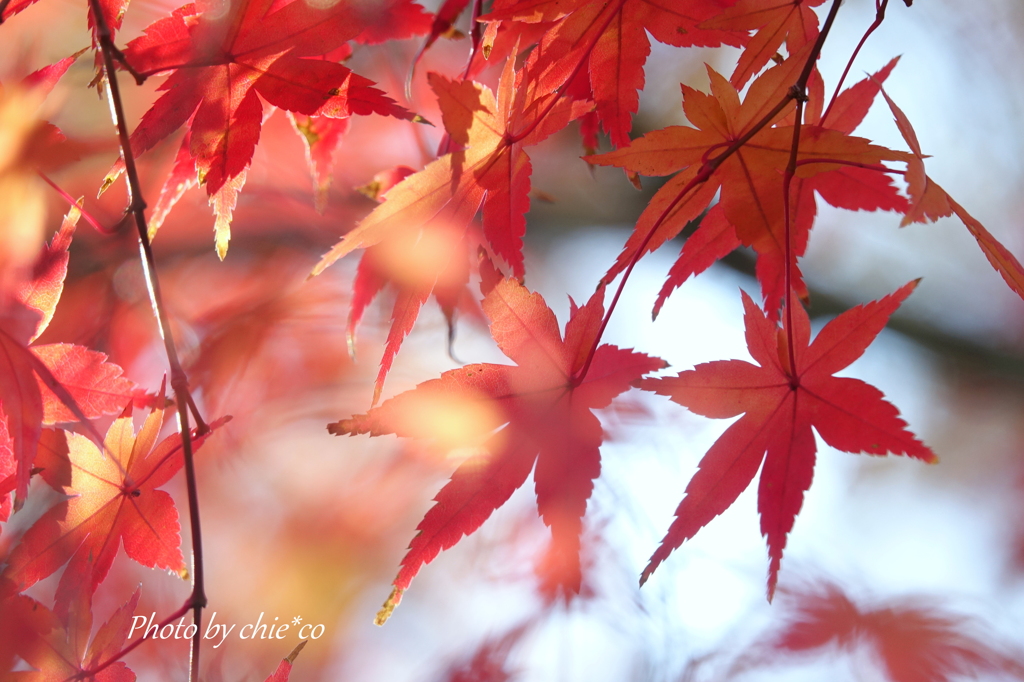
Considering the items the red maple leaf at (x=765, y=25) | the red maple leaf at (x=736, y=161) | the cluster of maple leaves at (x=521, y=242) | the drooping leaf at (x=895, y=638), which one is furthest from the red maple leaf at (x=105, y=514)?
the drooping leaf at (x=895, y=638)

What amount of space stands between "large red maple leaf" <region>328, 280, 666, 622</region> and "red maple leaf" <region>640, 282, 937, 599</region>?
0.06 m

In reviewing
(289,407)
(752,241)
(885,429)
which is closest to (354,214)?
(289,407)

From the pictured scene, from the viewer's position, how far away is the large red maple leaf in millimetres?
447

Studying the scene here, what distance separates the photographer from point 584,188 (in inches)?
62.5

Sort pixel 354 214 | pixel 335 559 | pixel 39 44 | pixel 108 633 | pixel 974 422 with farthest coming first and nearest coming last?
pixel 974 422 → pixel 335 559 → pixel 354 214 → pixel 39 44 → pixel 108 633

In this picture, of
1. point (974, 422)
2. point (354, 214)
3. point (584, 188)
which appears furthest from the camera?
point (974, 422)

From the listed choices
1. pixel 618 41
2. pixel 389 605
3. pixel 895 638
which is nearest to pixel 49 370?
pixel 389 605

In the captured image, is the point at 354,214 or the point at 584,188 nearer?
the point at 584,188

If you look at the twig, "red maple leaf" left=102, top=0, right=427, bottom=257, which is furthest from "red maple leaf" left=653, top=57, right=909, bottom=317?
the twig

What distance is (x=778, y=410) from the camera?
1.59 feet

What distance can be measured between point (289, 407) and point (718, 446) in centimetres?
165

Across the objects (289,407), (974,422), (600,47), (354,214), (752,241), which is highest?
(600,47)

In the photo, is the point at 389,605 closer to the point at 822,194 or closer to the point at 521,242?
the point at 521,242

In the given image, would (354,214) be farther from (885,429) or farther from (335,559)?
(885,429)
